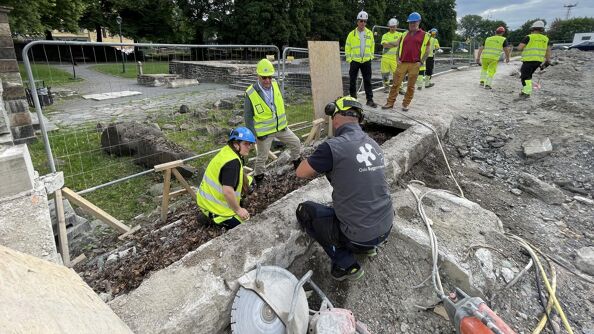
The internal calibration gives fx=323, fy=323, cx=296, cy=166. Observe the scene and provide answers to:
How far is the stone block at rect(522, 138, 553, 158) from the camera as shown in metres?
5.12

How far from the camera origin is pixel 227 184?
2.97 m

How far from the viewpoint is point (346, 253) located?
2619mm

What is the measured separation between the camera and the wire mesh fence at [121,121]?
4777 millimetres

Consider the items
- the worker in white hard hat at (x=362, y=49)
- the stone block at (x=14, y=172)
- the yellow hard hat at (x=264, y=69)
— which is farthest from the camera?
the worker in white hard hat at (x=362, y=49)

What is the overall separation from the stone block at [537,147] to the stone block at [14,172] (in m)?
6.55

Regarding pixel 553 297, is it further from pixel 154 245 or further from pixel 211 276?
pixel 154 245

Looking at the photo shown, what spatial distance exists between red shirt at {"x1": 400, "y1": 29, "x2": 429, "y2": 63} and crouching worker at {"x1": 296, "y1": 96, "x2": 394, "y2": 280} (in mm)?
3670

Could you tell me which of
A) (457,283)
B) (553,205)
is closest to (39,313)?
(457,283)

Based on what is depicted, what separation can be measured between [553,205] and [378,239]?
2.96 m

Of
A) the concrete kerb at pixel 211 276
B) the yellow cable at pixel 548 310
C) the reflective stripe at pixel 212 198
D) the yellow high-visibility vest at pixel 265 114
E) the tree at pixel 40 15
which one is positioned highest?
the tree at pixel 40 15

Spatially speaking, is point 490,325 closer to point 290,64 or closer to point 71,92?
point 290,64

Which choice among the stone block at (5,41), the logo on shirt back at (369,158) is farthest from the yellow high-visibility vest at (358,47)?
the stone block at (5,41)

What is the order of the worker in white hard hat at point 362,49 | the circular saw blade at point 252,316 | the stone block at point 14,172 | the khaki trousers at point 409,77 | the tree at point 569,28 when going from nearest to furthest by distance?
1. the circular saw blade at point 252,316
2. the stone block at point 14,172
3. the khaki trousers at point 409,77
4. the worker in white hard hat at point 362,49
5. the tree at point 569,28

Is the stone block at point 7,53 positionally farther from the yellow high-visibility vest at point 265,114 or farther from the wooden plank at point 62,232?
the yellow high-visibility vest at point 265,114
